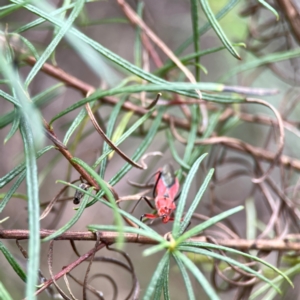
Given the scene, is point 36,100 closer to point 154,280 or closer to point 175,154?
point 175,154

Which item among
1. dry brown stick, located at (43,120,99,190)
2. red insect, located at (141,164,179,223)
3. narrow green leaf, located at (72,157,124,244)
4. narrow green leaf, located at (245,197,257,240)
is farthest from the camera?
narrow green leaf, located at (245,197,257,240)

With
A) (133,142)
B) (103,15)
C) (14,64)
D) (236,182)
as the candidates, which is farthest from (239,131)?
(14,64)

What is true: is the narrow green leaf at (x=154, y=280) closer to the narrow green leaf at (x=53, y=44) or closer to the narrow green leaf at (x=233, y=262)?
the narrow green leaf at (x=233, y=262)

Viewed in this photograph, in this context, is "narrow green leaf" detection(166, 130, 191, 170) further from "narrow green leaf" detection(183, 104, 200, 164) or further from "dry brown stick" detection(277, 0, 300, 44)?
"dry brown stick" detection(277, 0, 300, 44)

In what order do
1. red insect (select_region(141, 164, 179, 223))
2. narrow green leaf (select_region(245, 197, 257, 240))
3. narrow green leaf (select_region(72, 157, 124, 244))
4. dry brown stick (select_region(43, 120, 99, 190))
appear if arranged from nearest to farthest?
narrow green leaf (select_region(72, 157, 124, 244))
dry brown stick (select_region(43, 120, 99, 190))
red insect (select_region(141, 164, 179, 223))
narrow green leaf (select_region(245, 197, 257, 240))

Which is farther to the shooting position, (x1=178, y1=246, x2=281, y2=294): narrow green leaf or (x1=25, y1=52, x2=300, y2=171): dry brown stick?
(x1=25, y1=52, x2=300, y2=171): dry brown stick

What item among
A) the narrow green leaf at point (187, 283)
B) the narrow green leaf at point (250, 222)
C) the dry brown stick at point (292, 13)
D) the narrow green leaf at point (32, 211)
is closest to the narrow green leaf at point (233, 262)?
the narrow green leaf at point (187, 283)

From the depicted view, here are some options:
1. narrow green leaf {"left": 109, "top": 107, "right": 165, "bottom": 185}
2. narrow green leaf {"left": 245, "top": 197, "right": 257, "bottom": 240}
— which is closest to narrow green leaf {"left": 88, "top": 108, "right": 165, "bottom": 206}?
narrow green leaf {"left": 109, "top": 107, "right": 165, "bottom": 185}
